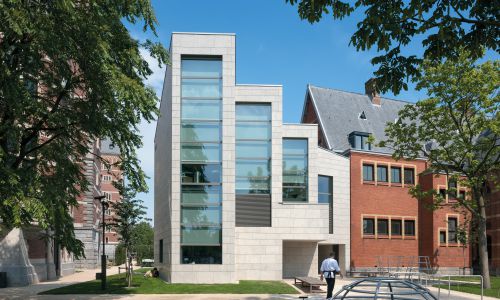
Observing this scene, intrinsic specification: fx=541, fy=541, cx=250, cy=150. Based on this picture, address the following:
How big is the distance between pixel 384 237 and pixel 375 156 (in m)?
6.14

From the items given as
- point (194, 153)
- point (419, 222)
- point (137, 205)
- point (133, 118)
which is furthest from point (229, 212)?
point (419, 222)

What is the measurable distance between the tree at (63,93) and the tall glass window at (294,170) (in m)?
14.3

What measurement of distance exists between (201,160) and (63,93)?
10872 mm

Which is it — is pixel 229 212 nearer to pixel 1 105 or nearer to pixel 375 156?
pixel 1 105

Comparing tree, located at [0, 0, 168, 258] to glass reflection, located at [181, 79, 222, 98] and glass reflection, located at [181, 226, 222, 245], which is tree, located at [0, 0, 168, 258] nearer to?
glass reflection, located at [181, 226, 222, 245]

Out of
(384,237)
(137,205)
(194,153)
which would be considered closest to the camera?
(194,153)

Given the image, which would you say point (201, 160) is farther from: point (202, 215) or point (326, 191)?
point (326, 191)

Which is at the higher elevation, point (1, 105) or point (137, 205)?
point (1, 105)

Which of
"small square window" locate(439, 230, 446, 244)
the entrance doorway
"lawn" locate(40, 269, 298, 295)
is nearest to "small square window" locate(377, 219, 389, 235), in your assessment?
the entrance doorway

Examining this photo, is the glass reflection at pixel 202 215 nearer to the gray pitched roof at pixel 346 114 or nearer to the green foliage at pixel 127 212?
the green foliage at pixel 127 212

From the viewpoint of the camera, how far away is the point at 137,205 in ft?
109

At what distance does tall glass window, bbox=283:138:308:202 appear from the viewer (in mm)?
31406

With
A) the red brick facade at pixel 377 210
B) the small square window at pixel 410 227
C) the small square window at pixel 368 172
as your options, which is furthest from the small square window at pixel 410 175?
the small square window at pixel 368 172

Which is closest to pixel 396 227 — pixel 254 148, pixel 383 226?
pixel 383 226
